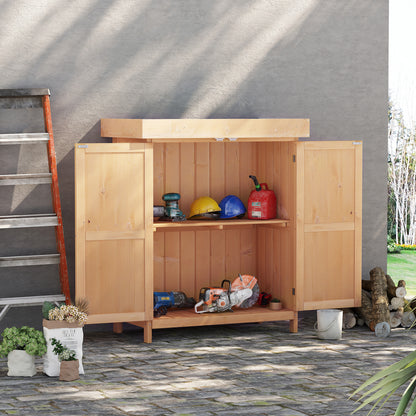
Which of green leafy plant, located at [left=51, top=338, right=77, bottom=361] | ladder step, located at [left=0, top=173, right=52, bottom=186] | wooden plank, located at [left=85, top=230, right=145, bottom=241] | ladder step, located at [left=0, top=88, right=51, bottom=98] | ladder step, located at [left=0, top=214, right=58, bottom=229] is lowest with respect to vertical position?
green leafy plant, located at [left=51, top=338, right=77, bottom=361]

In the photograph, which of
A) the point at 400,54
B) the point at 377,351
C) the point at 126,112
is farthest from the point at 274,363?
the point at 400,54

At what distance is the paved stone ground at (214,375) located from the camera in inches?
174

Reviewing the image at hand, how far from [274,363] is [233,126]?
1969 mm

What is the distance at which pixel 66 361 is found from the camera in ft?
16.5

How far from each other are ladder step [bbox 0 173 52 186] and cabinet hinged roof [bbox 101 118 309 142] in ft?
2.27

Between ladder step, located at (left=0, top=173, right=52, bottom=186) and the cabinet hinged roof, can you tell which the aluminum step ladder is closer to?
ladder step, located at (left=0, top=173, right=52, bottom=186)

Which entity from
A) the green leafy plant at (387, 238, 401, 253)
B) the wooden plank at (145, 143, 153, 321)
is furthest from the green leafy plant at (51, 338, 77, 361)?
the green leafy plant at (387, 238, 401, 253)

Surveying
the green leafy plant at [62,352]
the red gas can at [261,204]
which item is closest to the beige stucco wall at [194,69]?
the red gas can at [261,204]

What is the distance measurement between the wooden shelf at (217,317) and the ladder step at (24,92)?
204 cm

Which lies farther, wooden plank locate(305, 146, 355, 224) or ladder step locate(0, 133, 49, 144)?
wooden plank locate(305, 146, 355, 224)

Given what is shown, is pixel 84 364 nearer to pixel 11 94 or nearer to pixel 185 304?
pixel 185 304

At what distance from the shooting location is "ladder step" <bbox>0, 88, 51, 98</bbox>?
612 cm

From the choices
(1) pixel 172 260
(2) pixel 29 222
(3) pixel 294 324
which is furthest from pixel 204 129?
(3) pixel 294 324

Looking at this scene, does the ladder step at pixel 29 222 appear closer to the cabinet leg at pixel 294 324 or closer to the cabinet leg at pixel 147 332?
the cabinet leg at pixel 147 332
